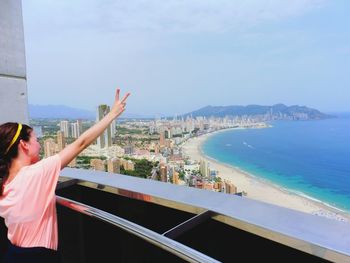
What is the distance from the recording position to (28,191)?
1.04m

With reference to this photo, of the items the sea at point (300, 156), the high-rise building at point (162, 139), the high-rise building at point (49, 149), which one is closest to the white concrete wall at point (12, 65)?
the high-rise building at point (49, 149)

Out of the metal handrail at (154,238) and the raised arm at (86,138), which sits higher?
the raised arm at (86,138)

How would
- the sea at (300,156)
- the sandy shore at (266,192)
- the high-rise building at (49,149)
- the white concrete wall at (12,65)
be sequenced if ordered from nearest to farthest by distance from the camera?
the high-rise building at (49,149) < the white concrete wall at (12,65) < the sandy shore at (266,192) < the sea at (300,156)

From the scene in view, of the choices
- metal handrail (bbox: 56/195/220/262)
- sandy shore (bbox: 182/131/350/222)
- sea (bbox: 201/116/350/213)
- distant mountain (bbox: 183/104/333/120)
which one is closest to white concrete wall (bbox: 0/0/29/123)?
metal handrail (bbox: 56/195/220/262)

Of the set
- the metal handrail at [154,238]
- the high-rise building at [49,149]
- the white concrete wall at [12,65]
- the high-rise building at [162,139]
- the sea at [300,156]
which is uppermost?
the white concrete wall at [12,65]

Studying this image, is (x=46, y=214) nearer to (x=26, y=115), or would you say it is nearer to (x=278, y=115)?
(x=26, y=115)

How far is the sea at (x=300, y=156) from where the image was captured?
2575 centimetres

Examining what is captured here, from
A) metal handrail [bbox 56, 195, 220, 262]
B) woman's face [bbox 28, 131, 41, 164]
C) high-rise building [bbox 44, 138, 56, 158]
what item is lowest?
metal handrail [bbox 56, 195, 220, 262]

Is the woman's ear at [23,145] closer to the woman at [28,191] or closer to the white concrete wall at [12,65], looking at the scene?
the woman at [28,191]

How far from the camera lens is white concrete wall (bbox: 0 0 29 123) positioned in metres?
2.34

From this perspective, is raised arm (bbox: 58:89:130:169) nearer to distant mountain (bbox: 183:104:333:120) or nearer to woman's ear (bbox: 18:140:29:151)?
woman's ear (bbox: 18:140:29:151)

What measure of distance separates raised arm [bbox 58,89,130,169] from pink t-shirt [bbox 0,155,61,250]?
30 mm

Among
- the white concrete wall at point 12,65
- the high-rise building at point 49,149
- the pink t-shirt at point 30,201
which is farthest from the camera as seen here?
the white concrete wall at point 12,65

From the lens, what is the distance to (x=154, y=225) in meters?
1.40
